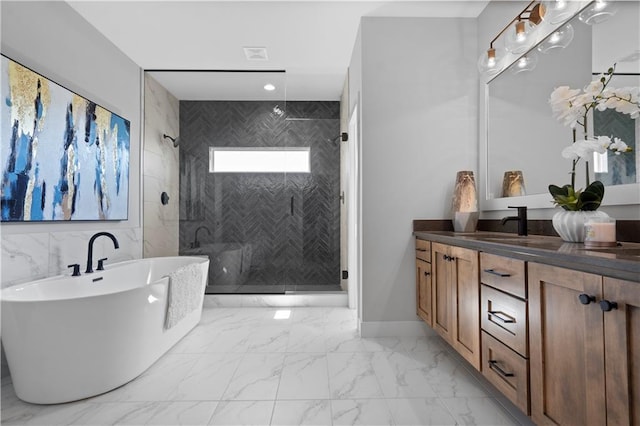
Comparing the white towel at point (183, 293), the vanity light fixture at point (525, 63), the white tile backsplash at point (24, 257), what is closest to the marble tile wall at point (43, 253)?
the white tile backsplash at point (24, 257)

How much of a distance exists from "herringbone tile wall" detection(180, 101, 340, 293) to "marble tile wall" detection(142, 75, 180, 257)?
0.10 m

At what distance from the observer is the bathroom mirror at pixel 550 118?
1.46 m

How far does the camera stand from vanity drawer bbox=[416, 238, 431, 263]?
238cm

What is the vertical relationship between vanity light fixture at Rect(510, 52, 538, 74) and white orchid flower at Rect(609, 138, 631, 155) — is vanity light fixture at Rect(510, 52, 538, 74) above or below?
above

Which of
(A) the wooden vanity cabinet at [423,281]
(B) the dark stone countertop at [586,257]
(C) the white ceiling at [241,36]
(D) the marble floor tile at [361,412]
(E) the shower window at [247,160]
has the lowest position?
(D) the marble floor tile at [361,412]

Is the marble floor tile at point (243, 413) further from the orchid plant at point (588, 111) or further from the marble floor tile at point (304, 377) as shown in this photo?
the orchid plant at point (588, 111)

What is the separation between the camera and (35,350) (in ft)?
5.43

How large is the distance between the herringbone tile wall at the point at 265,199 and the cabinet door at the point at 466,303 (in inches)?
81.3

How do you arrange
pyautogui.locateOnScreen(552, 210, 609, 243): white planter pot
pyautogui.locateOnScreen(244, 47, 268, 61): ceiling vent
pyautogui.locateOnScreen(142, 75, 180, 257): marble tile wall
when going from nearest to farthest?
pyautogui.locateOnScreen(552, 210, 609, 243): white planter pot, pyautogui.locateOnScreen(244, 47, 268, 61): ceiling vent, pyautogui.locateOnScreen(142, 75, 180, 257): marble tile wall

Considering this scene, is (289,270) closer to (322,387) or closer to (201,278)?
(201,278)

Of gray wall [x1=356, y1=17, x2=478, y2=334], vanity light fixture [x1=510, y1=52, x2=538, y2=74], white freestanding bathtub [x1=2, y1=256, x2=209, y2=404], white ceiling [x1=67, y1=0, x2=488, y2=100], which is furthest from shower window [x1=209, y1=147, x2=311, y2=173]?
vanity light fixture [x1=510, y1=52, x2=538, y2=74]

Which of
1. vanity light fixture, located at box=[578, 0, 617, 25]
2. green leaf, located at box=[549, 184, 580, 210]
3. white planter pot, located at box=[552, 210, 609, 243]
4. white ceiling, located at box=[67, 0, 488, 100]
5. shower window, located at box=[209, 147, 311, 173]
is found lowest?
white planter pot, located at box=[552, 210, 609, 243]

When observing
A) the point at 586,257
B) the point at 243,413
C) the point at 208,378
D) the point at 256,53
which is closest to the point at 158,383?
the point at 208,378

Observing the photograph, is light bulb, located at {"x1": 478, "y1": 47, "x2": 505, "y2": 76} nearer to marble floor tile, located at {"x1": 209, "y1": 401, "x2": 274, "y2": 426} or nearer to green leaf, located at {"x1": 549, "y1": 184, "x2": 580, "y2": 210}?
green leaf, located at {"x1": 549, "y1": 184, "x2": 580, "y2": 210}
